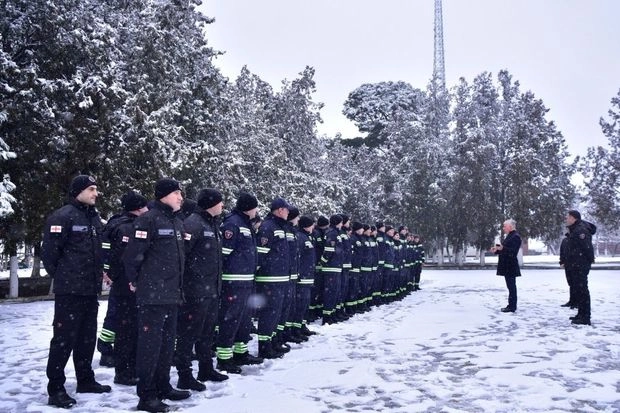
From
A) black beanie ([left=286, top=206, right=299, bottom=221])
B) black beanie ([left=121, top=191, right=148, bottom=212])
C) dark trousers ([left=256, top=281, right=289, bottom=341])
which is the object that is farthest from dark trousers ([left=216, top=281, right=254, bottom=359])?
black beanie ([left=286, top=206, right=299, bottom=221])

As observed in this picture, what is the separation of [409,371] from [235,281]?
2.60 m

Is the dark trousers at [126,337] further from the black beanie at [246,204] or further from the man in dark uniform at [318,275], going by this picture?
the man in dark uniform at [318,275]

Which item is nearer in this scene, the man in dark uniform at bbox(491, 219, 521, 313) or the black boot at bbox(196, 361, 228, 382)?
the black boot at bbox(196, 361, 228, 382)

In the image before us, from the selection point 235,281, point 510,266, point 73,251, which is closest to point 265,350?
point 235,281

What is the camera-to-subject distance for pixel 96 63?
20359mm

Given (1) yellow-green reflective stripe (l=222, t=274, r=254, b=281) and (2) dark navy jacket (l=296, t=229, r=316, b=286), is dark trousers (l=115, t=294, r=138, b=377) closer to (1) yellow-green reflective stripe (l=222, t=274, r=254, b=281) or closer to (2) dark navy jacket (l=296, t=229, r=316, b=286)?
(1) yellow-green reflective stripe (l=222, t=274, r=254, b=281)

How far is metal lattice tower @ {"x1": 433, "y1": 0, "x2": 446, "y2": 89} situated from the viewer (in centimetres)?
5338

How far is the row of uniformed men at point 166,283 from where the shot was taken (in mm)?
5906

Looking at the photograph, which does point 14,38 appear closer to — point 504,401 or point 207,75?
point 207,75

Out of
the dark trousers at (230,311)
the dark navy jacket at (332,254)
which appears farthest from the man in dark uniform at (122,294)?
the dark navy jacket at (332,254)

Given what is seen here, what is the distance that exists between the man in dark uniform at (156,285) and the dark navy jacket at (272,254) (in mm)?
2588

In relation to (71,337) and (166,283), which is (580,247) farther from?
(71,337)

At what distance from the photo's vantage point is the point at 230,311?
759 cm

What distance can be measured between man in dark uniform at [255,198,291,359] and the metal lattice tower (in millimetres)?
45915
